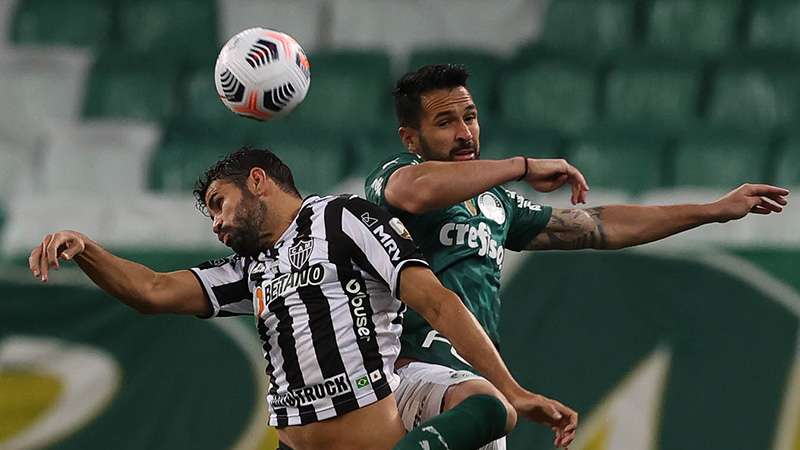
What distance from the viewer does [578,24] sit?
955 cm

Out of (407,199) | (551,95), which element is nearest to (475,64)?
(551,95)

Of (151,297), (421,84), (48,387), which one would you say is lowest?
(48,387)

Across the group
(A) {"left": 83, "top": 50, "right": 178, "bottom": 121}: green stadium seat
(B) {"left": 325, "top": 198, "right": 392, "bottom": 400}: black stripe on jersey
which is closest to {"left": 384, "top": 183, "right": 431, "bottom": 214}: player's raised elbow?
(B) {"left": 325, "top": 198, "right": 392, "bottom": 400}: black stripe on jersey

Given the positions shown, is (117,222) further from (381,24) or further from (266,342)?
(266,342)

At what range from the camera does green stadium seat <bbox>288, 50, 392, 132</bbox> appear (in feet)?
29.9

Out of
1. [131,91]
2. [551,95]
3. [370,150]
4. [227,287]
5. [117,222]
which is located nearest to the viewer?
[227,287]

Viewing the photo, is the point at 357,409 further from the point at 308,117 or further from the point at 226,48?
the point at 308,117

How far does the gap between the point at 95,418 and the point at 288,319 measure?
3301mm

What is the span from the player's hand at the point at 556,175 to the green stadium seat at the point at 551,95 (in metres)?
4.56

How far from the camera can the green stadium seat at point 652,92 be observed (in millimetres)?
8945

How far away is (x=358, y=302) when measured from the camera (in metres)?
4.29

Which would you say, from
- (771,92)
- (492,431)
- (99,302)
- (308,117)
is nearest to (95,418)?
(99,302)

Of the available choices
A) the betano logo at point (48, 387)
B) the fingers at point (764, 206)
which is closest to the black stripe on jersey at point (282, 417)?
the fingers at point (764, 206)

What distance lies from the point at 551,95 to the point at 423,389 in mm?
4867
